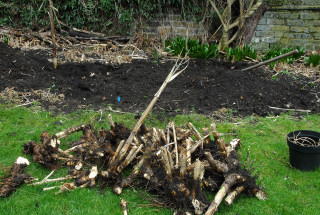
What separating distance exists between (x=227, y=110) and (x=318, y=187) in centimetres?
230

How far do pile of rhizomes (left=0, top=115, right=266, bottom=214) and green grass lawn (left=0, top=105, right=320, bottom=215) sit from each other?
14cm

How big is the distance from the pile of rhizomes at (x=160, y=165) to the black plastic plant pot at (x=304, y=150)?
0.73m

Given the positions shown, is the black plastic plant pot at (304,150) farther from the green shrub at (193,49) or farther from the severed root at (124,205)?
the green shrub at (193,49)

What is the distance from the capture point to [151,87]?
21.7 feet

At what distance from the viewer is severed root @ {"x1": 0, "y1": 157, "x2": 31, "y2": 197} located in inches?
132

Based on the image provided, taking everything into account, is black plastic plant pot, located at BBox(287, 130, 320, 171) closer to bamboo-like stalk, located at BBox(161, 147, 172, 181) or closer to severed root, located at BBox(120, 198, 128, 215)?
bamboo-like stalk, located at BBox(161, 147, 172, 181)

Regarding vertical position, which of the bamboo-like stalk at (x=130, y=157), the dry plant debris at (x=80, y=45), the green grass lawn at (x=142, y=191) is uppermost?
the dry plant debris at (x=80, y=45)

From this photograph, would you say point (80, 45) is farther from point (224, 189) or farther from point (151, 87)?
point (224, 189)

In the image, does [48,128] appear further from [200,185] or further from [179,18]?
[179,18]

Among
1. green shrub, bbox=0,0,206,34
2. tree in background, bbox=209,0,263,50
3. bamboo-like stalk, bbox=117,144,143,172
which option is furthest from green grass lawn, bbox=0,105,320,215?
green shrub, bbox=0,0,206,34

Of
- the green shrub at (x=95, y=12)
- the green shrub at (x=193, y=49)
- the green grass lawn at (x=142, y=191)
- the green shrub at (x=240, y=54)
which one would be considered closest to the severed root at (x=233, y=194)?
the green grass lawn at (x=142, y=191)

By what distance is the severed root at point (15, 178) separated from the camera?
132 inches

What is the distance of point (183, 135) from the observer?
13.0ft

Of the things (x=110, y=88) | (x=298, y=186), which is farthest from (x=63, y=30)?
(x=298, y=186)
